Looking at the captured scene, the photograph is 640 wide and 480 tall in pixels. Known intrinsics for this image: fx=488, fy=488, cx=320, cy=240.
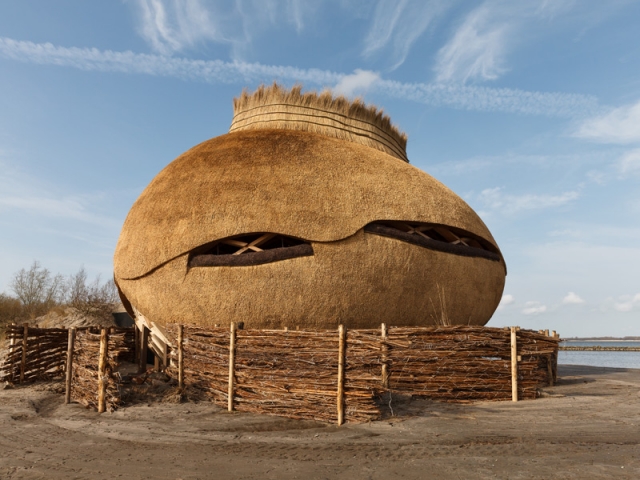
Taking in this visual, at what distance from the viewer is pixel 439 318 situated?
10445 mm

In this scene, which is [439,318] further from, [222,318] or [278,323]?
[222,318]

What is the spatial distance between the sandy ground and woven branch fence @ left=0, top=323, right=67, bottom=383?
2687 mm

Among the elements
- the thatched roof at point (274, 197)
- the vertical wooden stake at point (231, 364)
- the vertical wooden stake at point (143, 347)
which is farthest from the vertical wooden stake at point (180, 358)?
the vertical wooden stake at point (143, 347)

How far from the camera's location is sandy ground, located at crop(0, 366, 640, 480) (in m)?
4.79

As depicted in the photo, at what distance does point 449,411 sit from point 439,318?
3.25 meters

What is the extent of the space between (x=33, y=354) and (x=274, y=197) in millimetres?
6627

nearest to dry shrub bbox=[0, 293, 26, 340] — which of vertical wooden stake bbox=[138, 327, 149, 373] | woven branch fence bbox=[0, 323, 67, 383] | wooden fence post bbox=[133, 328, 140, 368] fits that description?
wooden fence post bbox=[133, 328, 140, 368]

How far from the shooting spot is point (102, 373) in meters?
7.69

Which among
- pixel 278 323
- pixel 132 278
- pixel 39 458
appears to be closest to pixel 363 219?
pixel 278 323

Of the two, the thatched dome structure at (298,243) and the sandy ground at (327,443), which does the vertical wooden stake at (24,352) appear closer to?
the thatched dome structure at (298,243)

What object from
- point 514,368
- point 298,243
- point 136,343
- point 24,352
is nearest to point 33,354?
point 24,352

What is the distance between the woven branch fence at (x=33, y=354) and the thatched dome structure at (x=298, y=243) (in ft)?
7.12

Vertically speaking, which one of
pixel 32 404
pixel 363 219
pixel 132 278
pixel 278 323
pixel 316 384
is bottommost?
pixel 32 404

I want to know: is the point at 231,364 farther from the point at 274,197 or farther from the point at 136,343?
the point at 136,343
